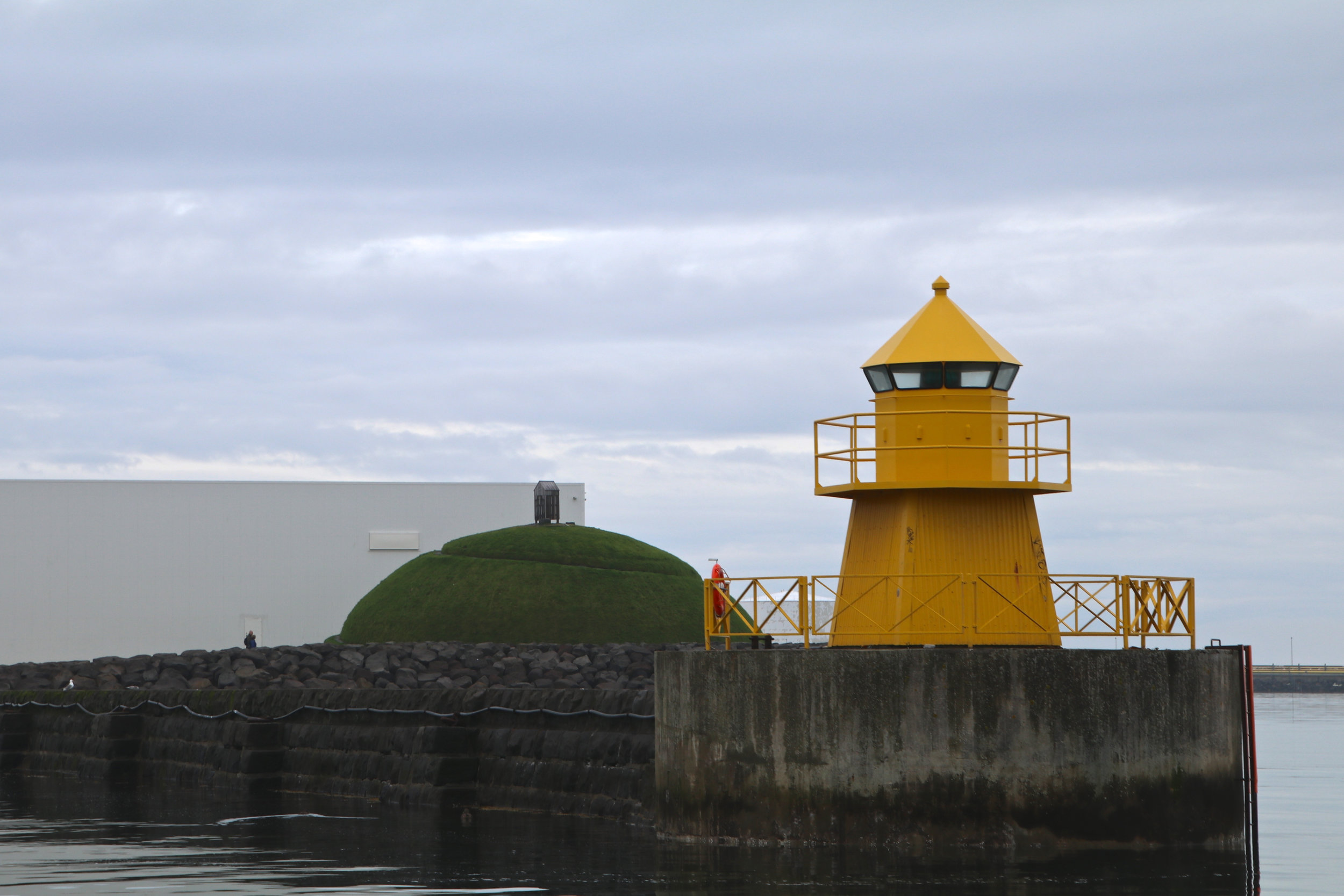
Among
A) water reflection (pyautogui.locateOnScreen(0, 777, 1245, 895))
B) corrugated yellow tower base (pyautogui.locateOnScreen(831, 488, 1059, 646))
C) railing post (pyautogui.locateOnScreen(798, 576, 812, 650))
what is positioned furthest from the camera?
corrugated yellow tower base (pyautogui.locateOnScreen(831, 488, 1059, 646))

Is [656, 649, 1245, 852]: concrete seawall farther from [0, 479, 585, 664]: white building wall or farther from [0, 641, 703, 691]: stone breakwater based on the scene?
[0, 479, 585, 664]: white building wall

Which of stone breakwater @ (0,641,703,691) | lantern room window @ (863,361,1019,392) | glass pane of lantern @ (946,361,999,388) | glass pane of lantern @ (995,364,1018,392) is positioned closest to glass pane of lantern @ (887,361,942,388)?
lantern room window @ (863,361,1019,392)

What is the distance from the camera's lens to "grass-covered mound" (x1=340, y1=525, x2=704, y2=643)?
33844mm

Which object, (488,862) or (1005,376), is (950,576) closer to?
(1005,376)

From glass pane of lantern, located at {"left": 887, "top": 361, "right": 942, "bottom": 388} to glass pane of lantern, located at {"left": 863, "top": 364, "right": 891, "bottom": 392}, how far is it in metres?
0.11

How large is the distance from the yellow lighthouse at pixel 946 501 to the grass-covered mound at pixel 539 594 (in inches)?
627

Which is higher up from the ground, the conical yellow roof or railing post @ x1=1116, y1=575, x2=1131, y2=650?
the conical yellow roof

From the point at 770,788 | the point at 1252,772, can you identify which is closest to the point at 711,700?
the point at 770,788

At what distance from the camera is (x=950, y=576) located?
55.1ft

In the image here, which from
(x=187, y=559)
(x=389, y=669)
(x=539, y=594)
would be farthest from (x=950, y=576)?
(x=187, y=559)

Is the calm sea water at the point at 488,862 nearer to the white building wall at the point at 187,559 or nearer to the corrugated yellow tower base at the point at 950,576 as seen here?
the corrugated yellow tower base at the point at 950,576

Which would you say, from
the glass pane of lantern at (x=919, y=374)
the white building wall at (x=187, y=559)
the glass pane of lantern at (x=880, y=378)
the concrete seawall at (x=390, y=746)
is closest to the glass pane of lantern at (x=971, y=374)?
the glass pane of lantern at (x=919, y=374)

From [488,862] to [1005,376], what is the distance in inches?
284

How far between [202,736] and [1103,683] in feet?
54.8
